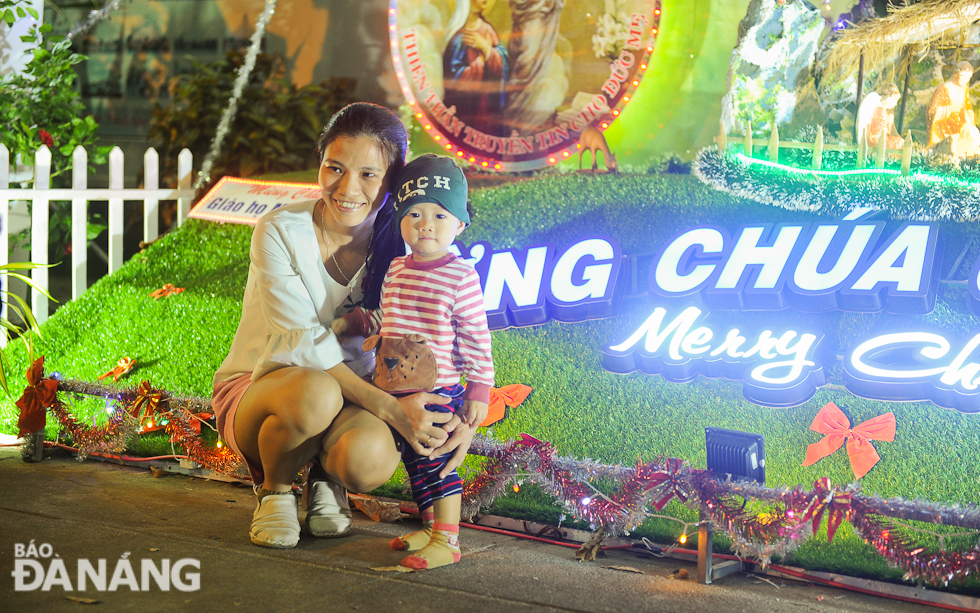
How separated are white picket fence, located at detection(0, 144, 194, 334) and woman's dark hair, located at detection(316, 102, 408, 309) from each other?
301 cm

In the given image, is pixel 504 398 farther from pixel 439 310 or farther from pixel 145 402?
pixel 145 402

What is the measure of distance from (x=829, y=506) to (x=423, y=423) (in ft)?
4.89

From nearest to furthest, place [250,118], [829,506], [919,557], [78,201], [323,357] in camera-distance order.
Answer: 1. [919,557]
2. [829,506]
3. [323,357]
4. [78,201]
5. [250,118]

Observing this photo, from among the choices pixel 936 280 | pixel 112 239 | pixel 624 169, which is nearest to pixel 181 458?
pixel 112 239

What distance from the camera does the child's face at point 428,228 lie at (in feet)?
10.5

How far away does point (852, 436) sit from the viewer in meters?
3.68

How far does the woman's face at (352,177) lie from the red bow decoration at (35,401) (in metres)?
2.27

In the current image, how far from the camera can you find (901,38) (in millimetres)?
4602

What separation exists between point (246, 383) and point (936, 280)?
9.34ft

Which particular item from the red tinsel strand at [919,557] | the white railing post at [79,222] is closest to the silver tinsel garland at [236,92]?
the white railing post at [79,222]

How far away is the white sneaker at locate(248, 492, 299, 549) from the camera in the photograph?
3.32 meters

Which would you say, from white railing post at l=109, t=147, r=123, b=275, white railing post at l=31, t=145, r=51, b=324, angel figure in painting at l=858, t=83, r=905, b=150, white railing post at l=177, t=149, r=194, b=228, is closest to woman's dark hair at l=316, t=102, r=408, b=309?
angel figure in painting at l=858, t=83, r=905, b=150

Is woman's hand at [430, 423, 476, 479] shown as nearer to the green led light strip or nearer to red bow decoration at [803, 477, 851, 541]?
red bow decoration at [803, 477, 851, 541]

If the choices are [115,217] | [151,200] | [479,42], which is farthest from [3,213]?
[479,42]
